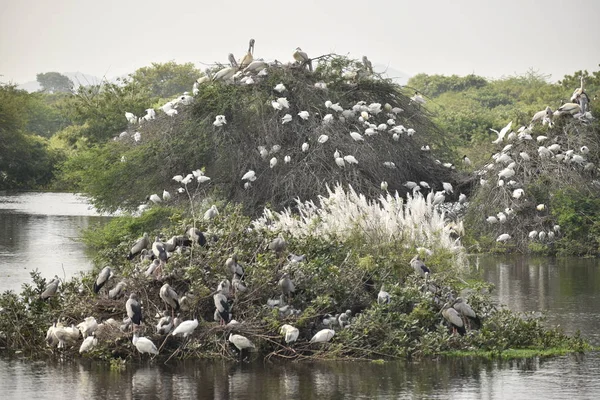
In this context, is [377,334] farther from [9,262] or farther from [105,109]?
[105,109]

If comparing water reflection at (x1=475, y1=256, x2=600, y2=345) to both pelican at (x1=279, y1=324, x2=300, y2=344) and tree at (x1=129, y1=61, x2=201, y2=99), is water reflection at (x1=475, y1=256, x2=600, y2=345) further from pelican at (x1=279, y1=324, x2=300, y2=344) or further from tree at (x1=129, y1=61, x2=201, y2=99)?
tree at (x1=129, y1=61, x2=201, y2=99)

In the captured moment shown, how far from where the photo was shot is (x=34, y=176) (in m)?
50.6

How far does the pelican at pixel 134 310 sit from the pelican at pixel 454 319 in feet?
10.5

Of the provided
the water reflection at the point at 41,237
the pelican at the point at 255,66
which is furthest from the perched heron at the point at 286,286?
the pelican at the point at 255,66

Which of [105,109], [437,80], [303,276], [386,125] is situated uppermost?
[437,80]

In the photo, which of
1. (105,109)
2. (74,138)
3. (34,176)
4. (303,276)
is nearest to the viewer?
(303,276)

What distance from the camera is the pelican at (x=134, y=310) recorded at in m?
10.7

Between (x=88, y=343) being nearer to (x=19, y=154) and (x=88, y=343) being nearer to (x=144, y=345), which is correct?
(x=144, y=345)

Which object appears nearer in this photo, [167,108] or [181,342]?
[181,342]

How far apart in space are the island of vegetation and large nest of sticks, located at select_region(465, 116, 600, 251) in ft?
0.15

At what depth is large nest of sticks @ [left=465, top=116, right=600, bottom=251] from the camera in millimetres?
22219

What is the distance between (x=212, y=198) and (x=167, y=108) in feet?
9.74

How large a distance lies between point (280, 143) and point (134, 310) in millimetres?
12723

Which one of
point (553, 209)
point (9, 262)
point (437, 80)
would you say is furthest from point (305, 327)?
point (437, 80)
